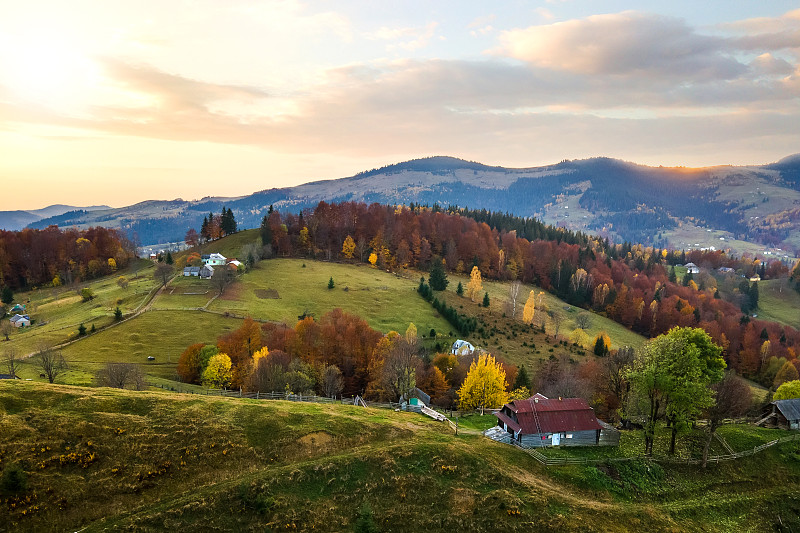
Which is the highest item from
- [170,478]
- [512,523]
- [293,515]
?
[170,478]

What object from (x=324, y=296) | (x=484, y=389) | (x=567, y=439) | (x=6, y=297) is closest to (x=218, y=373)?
(x=484, y=389)

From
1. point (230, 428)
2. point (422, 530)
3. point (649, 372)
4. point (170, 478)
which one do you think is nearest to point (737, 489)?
point (649, 372)

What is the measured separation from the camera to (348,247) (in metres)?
152

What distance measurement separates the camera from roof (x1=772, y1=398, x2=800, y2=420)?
51.5 metres

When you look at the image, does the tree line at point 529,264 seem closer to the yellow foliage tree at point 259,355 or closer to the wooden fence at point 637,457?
the yellow foliage tree at point 259,355

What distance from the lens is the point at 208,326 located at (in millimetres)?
87000

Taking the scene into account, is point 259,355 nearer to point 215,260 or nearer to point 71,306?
point 71,306

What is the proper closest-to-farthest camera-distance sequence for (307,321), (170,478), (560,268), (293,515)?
(293,515) < (170,478) < (307,321) < (560,268)

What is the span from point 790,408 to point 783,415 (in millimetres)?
1428

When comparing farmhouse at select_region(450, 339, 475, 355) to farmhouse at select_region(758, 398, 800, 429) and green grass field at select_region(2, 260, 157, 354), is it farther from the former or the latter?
green grass field at select_region(2, 260, 157, 354)

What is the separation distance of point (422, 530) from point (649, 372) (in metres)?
27.4

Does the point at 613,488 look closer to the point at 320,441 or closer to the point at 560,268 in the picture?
the point at 320,441

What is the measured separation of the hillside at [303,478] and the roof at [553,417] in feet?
15.1

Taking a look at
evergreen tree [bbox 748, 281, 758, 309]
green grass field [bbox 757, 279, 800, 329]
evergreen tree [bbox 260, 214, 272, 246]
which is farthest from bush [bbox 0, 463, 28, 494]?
evergreen tree [bbox 748, 281, 758, 309]
